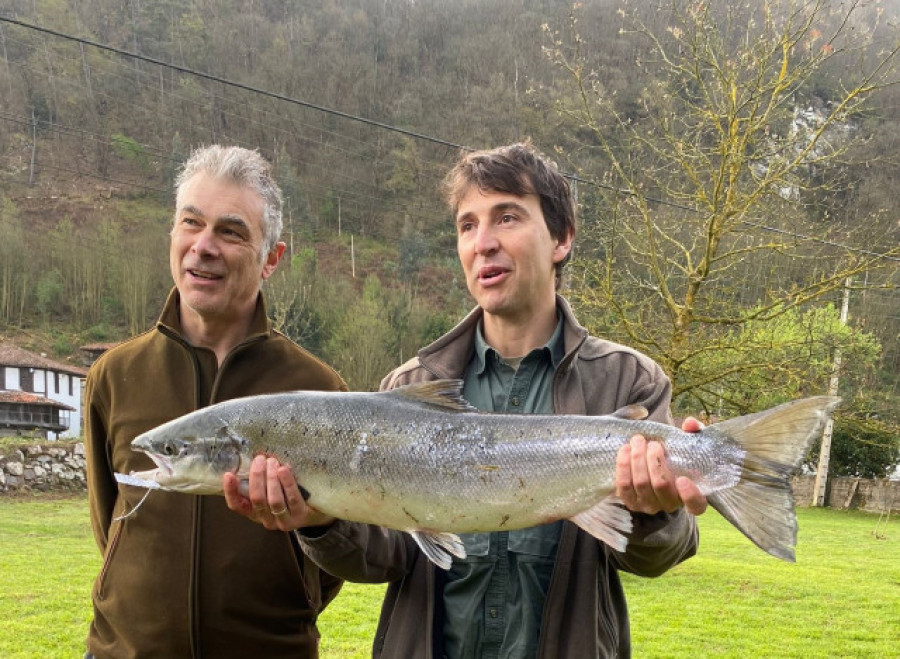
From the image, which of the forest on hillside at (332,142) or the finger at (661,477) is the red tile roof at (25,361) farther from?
the finger at (661,477)

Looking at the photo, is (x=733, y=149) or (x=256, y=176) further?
(x=733, y=149)

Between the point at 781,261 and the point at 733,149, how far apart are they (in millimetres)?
14831

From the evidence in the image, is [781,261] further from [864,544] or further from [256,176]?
[256,176]

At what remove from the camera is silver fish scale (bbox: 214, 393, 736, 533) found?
3.06 m

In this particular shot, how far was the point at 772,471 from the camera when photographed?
2.93 m

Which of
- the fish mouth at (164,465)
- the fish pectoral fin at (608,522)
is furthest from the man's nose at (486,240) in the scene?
the fish mouth at (164,465)

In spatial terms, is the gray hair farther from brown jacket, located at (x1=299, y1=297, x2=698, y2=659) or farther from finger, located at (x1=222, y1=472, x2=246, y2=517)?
finger, located at (x1=222, y1=472, x2=246, y2=517)

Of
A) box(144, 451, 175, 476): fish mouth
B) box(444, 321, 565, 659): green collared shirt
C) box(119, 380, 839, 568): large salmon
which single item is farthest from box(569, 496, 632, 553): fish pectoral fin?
box(144, 451, 175, 476): fish mouth

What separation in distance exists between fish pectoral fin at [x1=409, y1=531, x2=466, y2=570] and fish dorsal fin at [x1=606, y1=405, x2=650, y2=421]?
785mm

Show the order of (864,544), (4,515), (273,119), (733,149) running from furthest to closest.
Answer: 1. (273,119)
2. (864,544)
3. (4,515)
4. (733,149)

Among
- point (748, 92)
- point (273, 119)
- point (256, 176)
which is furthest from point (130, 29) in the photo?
point (256, 176)

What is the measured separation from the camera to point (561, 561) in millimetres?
3082

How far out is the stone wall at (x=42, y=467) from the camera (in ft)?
79.2

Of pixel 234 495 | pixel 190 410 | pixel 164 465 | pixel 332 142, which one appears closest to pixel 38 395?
Result: pixel 332 142
